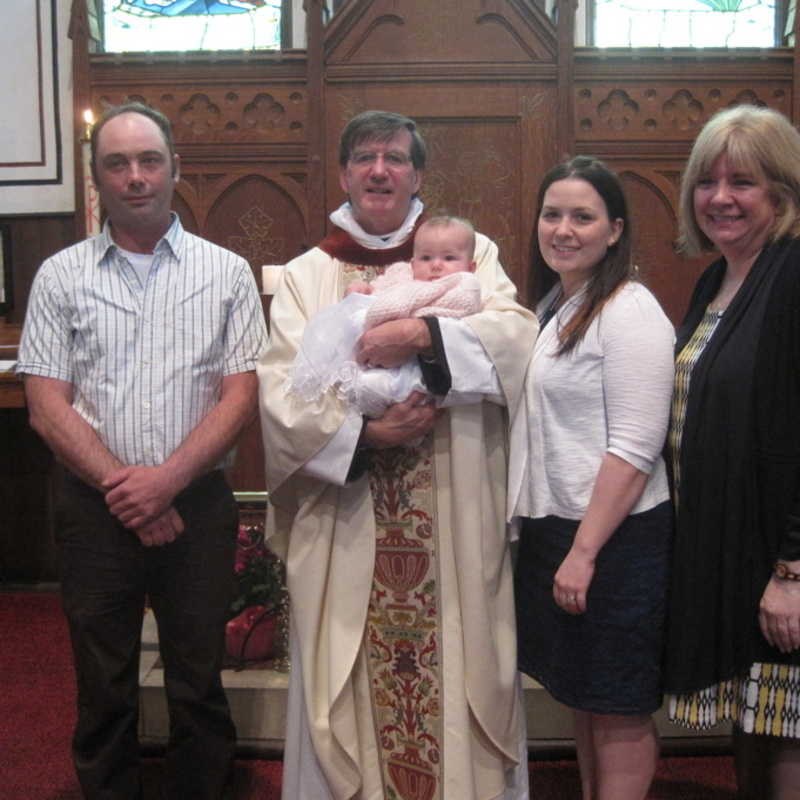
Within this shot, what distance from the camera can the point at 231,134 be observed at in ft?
14.1

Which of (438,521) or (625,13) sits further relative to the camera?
(625,13)

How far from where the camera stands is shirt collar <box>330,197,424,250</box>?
80.0 inches

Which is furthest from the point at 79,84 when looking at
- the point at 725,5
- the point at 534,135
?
the point at 725,5

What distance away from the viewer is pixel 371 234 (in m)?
2.05

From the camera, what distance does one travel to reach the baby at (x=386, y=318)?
1823mm

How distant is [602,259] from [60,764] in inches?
79.9

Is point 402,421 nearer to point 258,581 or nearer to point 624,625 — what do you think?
point 624,625

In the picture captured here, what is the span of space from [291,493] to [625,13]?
3597 mm

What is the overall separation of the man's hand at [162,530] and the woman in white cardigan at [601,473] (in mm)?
715

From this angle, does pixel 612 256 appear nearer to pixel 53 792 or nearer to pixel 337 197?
pixel 53 792

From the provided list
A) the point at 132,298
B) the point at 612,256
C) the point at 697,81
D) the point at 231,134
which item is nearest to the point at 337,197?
the point at 231,134

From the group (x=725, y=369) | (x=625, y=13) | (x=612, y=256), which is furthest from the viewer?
(x=625, y=13)

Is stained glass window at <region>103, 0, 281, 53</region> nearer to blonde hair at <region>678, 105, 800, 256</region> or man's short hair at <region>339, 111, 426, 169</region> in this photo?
man's short hair at <region>339, 111, 426, 169</region>

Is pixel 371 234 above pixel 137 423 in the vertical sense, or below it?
above
